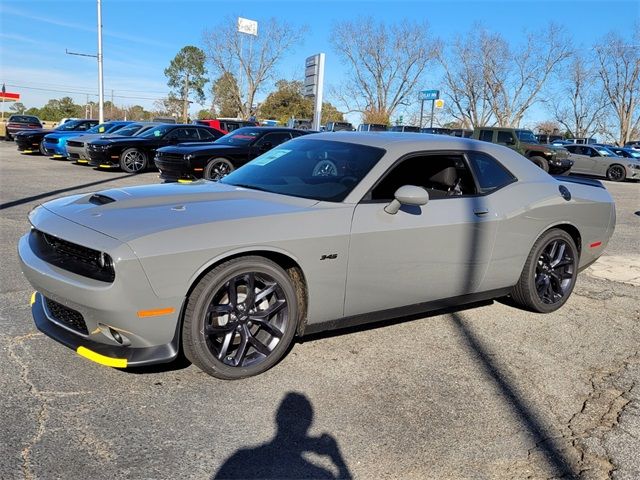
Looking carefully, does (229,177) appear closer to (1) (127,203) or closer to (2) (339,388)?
(1) (127,203)

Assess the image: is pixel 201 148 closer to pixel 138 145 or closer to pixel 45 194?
pixel 45 194

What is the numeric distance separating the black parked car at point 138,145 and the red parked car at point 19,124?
17.7m

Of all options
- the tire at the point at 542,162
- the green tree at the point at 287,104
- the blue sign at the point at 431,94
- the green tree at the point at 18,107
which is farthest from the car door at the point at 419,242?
the green tree at the point at 18,107

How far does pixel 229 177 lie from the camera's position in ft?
15.0

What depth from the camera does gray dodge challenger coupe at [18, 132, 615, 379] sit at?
9.98 ft

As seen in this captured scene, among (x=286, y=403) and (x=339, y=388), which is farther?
(x=339, y=388)

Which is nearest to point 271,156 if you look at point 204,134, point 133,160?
point 133,160

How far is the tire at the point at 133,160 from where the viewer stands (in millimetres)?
15586

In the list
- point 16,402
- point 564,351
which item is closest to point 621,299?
point 564,351

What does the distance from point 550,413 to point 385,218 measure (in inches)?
61.1

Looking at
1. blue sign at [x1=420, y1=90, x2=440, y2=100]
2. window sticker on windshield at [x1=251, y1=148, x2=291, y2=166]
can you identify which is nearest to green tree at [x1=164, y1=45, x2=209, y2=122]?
blue sign at [x1=420, y1=90, x2=440, y2=100]

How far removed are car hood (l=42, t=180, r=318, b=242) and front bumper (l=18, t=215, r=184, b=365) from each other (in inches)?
4.3

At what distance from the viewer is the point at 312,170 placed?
426 centimetres

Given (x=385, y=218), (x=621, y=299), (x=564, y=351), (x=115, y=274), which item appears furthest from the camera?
(x=621, y=299)
